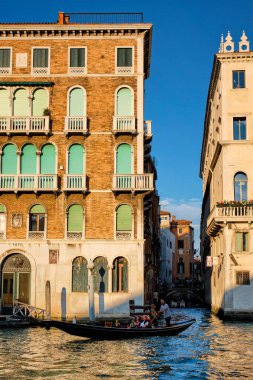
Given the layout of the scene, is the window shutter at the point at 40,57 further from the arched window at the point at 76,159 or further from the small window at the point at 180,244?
the small window at the point at 180,244

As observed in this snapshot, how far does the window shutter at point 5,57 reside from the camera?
3275 centimetres

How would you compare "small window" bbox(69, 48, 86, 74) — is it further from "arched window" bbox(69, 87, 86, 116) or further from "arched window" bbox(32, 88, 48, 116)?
"arched window" bbox(32, 88, 48, 116)

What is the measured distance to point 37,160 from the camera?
104ft

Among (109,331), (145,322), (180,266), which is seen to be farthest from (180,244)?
(109,331)

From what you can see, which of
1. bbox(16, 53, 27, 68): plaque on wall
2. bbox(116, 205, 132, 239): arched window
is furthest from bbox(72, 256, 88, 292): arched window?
bbox(16, 53, 27, 68): plaque on wall

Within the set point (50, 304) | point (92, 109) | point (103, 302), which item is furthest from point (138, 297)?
point (92, 109)

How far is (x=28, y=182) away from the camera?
31.2 metres

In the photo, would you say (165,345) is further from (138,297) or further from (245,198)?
(245,198)

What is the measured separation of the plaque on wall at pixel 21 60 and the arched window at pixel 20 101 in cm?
139

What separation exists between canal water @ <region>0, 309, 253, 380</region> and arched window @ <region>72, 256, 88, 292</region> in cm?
501

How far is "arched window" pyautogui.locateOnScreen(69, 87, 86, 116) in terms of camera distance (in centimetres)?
3219

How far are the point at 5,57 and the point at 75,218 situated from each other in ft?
31.3

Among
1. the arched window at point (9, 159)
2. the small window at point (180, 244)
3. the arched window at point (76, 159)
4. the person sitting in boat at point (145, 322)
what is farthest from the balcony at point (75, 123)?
the small window at point (180, 244)

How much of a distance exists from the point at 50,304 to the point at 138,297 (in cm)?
449
